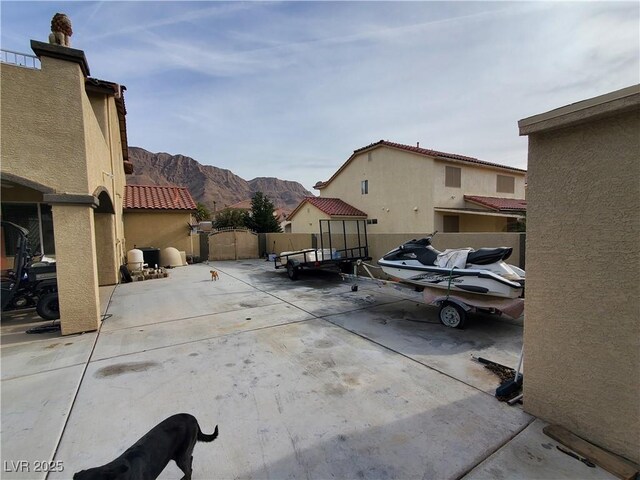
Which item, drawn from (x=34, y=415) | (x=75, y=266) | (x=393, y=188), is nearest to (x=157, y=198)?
(x=75, y=266)

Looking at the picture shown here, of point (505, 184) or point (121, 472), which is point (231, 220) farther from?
point (121, 472)

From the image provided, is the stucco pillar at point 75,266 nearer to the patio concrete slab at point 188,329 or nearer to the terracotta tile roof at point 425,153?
the patio concrete slab at point 188,329

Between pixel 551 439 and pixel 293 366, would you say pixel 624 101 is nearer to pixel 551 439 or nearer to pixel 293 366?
pixel 551 439

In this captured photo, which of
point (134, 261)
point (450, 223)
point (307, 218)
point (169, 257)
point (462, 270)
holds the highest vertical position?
point (307, 218)

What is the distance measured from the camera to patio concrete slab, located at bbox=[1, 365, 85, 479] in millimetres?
2375

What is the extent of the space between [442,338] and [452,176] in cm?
1255

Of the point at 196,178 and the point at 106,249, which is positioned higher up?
the point at 196,178

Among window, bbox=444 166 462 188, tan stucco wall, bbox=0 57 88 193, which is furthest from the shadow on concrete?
window, bbox=444 166 462 188

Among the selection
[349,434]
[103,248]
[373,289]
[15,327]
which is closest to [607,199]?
[349,434]

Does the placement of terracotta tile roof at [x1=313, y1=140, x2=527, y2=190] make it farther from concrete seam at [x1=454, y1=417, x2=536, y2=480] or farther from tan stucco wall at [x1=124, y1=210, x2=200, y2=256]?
concrete seam at [x1=454, y1=417, x2=536, y2=480]

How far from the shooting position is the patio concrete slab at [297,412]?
90.4 inches

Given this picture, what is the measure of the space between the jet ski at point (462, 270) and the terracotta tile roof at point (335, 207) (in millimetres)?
12129

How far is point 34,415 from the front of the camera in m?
2.93

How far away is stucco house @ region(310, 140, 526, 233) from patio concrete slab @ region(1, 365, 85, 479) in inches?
484
